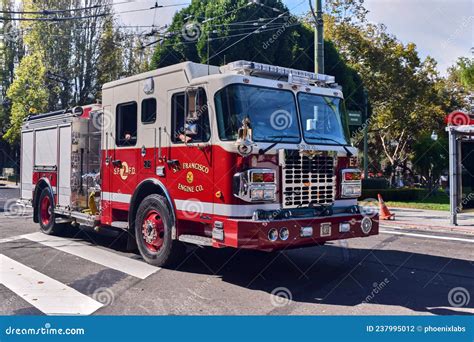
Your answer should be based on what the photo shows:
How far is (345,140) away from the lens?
774 cm

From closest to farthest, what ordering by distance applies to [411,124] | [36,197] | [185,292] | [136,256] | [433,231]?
1. [185,292]
2. [136,256]
3. [36,197]
4. [433,231]
5. [411,124]

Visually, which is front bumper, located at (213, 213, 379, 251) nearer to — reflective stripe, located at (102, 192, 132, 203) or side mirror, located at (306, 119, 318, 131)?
side mirror, located at (306, 119, 318, 131)

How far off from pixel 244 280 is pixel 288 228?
1.13 m

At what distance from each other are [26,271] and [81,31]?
2434 cm

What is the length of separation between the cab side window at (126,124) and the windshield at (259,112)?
219 centimetres

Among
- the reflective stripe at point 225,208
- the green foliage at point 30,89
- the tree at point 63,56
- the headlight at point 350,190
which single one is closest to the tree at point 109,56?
the tree at point 63,56

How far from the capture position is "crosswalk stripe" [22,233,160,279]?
7475 millimetres

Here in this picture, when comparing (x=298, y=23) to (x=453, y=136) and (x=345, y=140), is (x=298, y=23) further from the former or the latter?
(x=345, y=140)

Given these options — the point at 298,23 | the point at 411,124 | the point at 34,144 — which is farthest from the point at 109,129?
the point at 411,124

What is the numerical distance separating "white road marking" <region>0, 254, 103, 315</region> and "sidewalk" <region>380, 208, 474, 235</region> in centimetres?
972

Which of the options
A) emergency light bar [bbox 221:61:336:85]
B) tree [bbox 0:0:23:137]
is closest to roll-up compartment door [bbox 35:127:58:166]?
emergency light bar [bbox 221:61:336:85]

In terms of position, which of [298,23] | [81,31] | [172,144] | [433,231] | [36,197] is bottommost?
[433,231]

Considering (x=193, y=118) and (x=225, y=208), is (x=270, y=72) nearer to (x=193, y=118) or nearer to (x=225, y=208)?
(x=193, y=118)

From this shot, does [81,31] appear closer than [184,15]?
No
